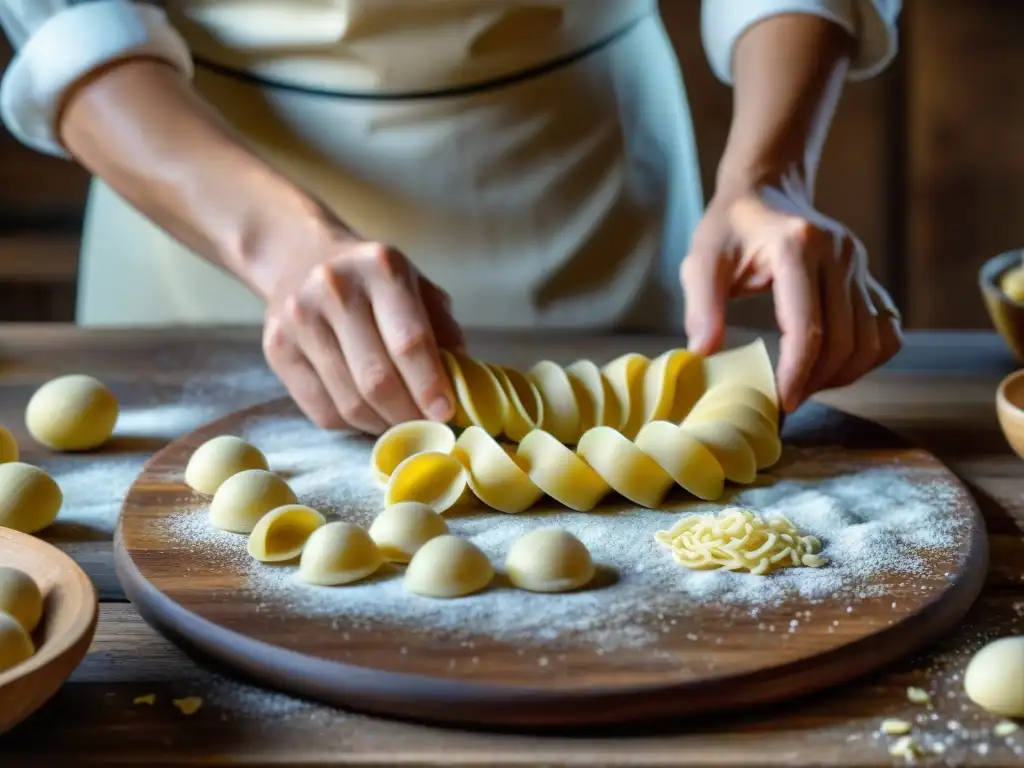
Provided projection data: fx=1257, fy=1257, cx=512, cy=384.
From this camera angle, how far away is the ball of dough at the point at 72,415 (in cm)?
141

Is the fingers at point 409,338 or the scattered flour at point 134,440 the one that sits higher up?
the fingers at point 409,338

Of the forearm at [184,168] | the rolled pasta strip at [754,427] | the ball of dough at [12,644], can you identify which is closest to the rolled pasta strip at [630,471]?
the rolled pasta strip at [754,427]

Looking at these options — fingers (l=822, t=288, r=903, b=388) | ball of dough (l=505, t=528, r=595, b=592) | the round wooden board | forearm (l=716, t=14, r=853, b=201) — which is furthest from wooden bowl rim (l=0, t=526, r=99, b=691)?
forearm (l=716, t=14, r=853, b=201)

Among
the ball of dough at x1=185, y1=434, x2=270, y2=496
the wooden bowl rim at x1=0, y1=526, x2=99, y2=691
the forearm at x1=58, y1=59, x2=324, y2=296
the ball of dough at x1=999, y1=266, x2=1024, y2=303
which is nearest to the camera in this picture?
the wooden bowl rim at x1=0, y1=526, x2=99, y2=691

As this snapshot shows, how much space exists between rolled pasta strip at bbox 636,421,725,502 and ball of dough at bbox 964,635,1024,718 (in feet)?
1.25

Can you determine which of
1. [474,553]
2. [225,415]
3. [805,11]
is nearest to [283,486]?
[474,553]

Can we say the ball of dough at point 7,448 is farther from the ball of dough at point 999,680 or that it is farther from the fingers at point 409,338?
the ball of dough at point 999,680

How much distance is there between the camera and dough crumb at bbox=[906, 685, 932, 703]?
33.5 inches

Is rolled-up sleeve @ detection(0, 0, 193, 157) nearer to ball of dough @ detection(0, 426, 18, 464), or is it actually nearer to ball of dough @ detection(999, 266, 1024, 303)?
ball of dough @ detection(0, 426, 18, 464)

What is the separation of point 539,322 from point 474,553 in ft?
3.23

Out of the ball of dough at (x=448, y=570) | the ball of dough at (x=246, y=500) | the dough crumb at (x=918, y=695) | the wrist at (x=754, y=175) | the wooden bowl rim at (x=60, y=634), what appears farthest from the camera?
the wrist at (x=754, y=175)

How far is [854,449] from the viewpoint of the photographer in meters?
1.37

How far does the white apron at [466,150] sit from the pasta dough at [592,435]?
53 centimetres

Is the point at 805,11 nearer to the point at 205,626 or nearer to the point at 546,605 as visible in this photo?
the point at 546,605
